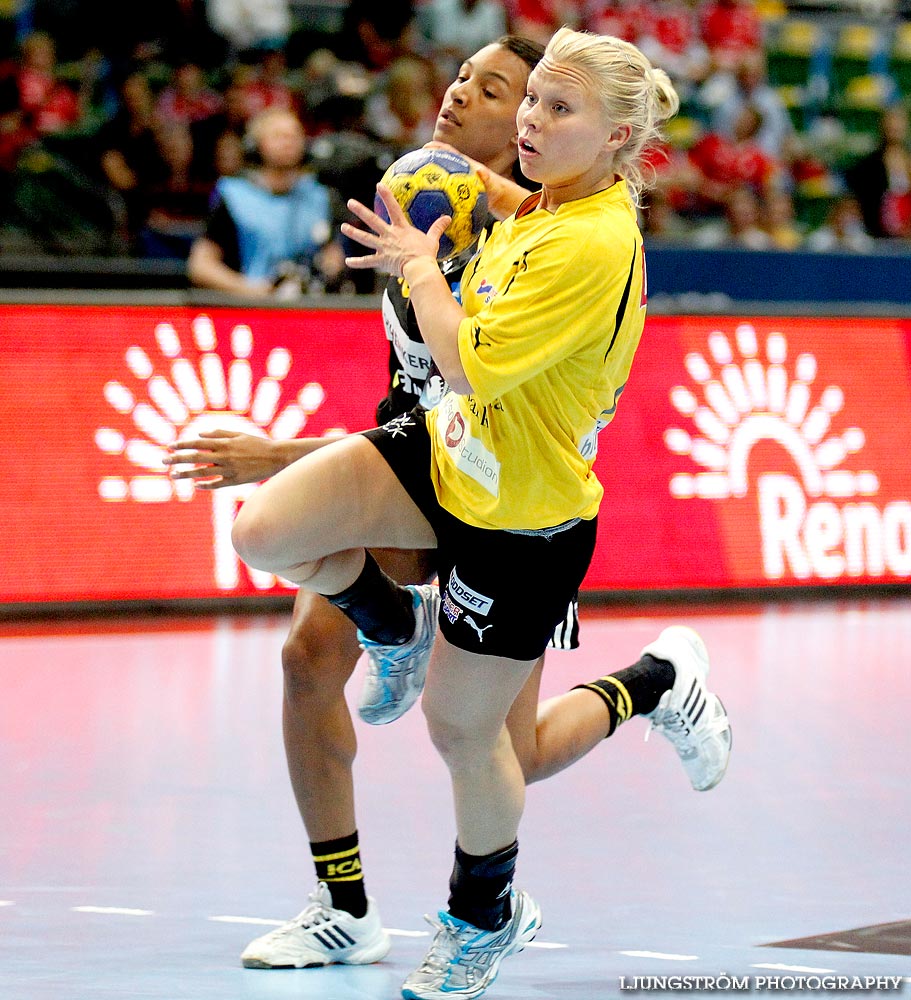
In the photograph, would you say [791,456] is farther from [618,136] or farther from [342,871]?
[618,136]

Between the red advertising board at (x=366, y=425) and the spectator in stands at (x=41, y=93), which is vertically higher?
the spectator in stands at (x=41, y=93)

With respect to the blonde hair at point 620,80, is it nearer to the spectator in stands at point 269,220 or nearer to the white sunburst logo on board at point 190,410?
the white sunburst logo on board at point 190,410

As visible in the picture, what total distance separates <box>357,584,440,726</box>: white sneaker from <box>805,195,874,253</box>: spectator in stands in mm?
10097

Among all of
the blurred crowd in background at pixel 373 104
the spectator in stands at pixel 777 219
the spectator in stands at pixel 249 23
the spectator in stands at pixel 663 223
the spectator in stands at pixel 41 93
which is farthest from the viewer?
the spectator in stands at pixel 777 219

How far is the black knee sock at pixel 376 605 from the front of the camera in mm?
3453

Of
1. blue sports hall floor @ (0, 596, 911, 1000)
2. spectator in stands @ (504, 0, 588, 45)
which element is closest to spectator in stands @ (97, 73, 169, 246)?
spectator in stands @ (504, 0, 588, 45)

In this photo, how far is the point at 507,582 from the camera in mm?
3234

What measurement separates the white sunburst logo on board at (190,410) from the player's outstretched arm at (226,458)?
153 inches

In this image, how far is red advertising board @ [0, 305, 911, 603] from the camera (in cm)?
749

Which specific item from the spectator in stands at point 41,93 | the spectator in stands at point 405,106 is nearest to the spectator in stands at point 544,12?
the spectator in stands at point 405,106

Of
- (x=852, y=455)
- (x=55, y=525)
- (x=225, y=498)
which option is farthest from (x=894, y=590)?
(x=55, y=525)

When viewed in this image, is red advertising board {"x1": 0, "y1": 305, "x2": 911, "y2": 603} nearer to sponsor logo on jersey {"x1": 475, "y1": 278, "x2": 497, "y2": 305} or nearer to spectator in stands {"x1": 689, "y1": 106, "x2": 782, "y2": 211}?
sponsor logo on jersey {"x1": 475, "y1": 278, "x2": 497, "y2": 305}

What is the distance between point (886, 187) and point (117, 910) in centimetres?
1126

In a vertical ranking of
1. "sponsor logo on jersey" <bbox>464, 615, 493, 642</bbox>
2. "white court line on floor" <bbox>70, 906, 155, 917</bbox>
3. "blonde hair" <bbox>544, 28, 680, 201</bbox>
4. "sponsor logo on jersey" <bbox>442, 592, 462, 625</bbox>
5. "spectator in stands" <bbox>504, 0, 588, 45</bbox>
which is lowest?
"white court line on floor" <bbox>70, 906, 155, 917</bbox>
